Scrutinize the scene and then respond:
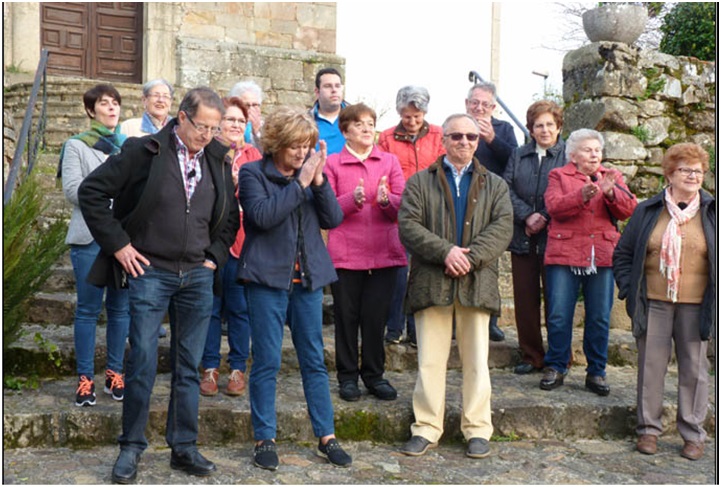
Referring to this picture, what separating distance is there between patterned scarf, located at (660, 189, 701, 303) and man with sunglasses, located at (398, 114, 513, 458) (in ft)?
2.90

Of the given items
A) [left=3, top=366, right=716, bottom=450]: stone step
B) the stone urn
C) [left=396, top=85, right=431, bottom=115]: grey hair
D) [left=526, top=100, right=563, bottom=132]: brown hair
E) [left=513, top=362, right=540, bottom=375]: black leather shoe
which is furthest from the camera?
the stone urn

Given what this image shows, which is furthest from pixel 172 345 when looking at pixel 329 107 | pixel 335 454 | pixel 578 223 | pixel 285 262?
pixel 578 223

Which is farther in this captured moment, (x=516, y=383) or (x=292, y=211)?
(x=516, y=383)

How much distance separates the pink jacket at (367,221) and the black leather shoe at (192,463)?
1352mm

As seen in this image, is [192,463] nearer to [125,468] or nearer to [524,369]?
[125,468]

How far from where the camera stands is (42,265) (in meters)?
4.90

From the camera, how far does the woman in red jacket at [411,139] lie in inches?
202

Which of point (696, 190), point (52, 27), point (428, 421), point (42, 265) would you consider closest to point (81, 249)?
point (42, 265)

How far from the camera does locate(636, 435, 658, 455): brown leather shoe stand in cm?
461

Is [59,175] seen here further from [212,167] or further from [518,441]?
[518,441]

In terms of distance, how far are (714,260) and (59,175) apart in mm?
3738

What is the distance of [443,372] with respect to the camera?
4.49 metres

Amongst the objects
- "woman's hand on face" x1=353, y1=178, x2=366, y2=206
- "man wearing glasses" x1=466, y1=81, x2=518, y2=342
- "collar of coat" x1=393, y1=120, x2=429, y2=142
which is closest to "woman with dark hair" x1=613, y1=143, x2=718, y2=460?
"man wearing glasses" x1=466, y1=81, x2=518, y2=342

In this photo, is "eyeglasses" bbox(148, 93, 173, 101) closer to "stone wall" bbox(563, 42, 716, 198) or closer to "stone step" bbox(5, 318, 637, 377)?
"stone step" bbox(5, 318, 637, 377)
